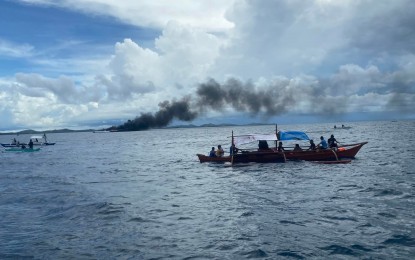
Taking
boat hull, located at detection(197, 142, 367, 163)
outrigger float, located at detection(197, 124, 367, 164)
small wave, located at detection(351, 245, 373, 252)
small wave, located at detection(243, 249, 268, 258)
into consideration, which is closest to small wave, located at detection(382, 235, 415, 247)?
small wave, located at detection(351, 245, 373, 252)

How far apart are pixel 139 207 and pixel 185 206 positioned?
328cm

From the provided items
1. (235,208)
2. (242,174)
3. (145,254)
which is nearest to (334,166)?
(242,174)

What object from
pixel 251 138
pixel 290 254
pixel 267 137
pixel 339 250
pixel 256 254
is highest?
pixel 267 137

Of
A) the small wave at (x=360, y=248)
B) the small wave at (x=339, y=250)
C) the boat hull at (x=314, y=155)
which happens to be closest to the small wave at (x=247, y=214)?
the small wave at (x=339, y=250)

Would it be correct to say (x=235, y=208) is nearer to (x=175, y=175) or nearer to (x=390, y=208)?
(x=390, y=208)

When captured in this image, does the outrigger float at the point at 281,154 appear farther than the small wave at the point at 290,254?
Yes

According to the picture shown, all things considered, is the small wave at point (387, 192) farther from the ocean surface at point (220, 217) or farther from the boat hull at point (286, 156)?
the boat hull at point (286, 156)

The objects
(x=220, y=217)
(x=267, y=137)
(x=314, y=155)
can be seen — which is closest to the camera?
(x=220, y=217)

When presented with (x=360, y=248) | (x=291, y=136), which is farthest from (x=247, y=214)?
(x=291, y=136)

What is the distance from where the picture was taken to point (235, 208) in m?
23.9

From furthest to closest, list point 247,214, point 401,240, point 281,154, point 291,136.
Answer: point 291,136
point 281,154
point 247,214
point 401,240

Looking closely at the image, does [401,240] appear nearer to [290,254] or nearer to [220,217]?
[290,254]

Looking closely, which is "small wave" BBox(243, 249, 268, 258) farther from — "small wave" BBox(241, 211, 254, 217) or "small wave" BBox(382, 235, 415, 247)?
"small wave" BBox(241, 211, 254, 217)

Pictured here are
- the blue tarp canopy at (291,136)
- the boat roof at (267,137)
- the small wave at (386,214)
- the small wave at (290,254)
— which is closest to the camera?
the small wave at (290,254)
